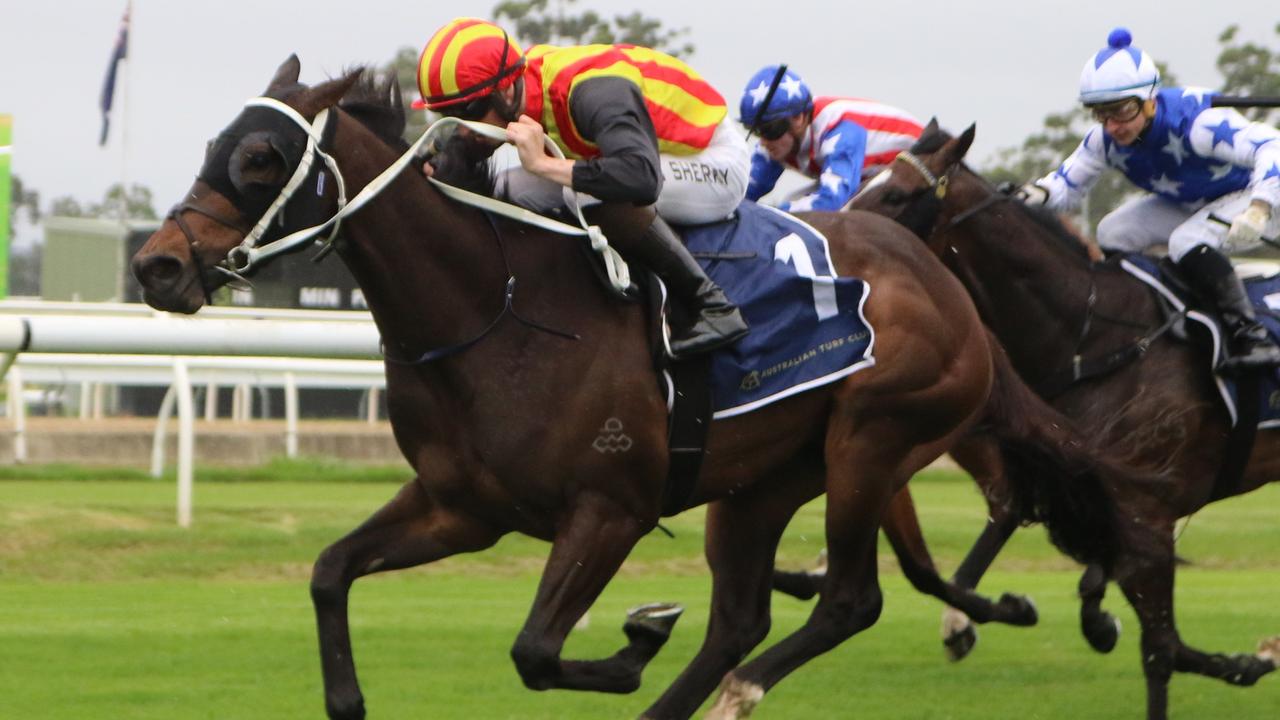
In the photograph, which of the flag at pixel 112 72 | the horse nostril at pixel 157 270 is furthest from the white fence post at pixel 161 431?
the flag at pixel 112 72

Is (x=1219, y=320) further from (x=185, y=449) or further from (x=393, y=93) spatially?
(x=185, y=449)

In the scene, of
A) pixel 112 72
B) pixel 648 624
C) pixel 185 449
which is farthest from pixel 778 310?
pixel 112 72

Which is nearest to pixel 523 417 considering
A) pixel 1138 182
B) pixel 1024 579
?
pixel 1138 182

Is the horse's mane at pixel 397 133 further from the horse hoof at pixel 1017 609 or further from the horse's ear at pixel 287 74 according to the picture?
the horse hoof at pixel 1017 609

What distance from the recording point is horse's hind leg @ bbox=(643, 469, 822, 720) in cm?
522

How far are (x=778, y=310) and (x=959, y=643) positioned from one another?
6.69 feet

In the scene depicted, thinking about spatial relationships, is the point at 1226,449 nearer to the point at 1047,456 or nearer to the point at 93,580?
the point at 1047,456

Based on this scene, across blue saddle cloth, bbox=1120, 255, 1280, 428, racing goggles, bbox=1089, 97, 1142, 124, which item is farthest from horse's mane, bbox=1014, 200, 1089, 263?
racing goggles, bbox=1089, 97, 1142, 124

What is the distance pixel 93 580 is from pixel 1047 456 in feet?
12.4

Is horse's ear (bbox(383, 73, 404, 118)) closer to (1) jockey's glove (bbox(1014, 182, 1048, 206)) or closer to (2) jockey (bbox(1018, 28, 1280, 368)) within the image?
(2) jockey (bbox(1018, 28, 1280, 368))

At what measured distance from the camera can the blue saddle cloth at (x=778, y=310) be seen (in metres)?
4.78

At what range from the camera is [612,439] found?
4.43 m

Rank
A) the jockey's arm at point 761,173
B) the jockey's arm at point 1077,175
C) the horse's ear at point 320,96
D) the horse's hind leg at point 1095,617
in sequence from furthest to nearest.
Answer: the jockey's arm at point 761,173 → the jockey's arm at point 1077,175 → the horse's hind leg at point 1095,617 → the horse's ear at point 320,96

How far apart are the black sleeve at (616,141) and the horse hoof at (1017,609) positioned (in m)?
2.54
